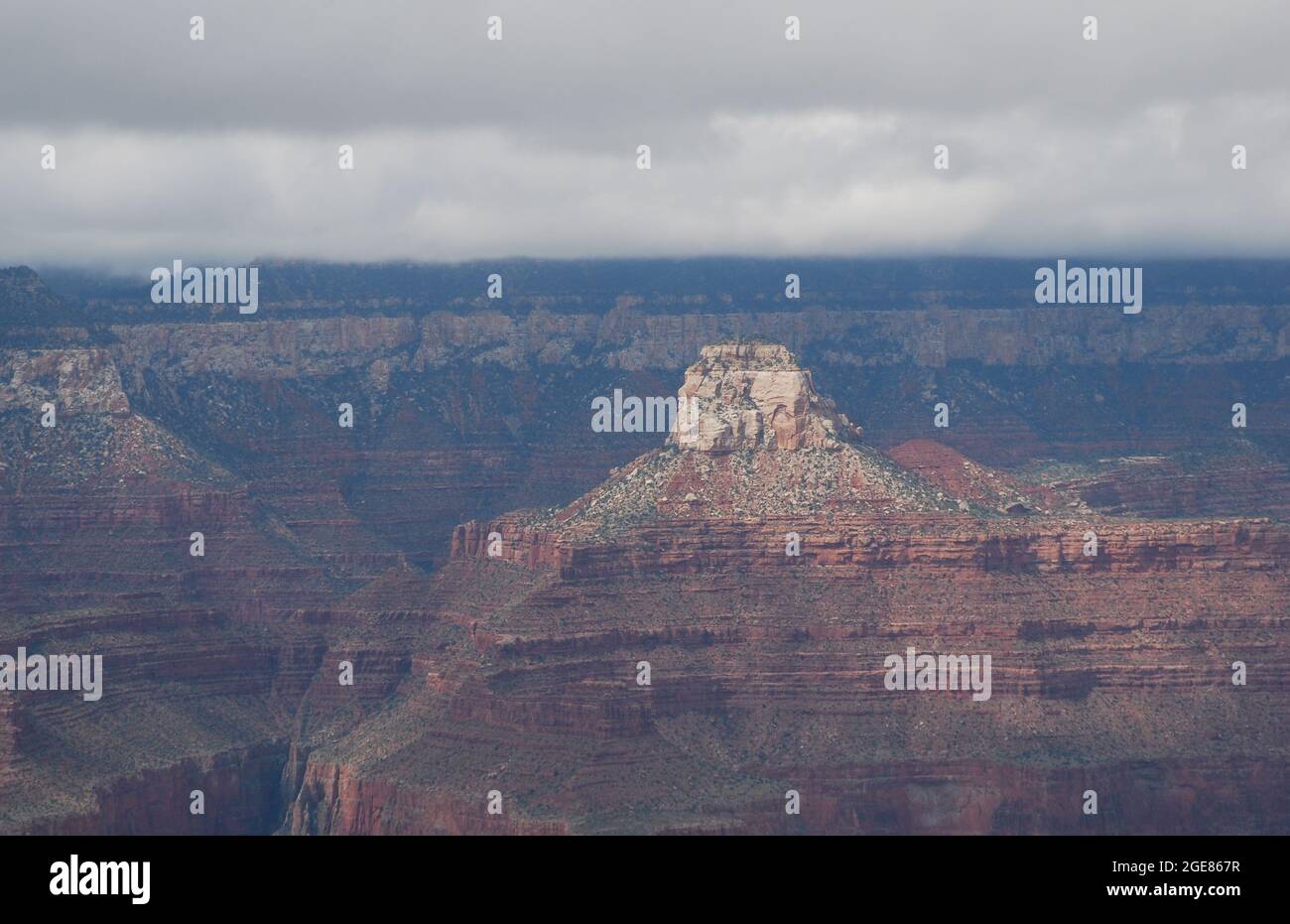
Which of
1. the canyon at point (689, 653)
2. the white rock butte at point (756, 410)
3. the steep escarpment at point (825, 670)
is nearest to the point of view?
the steep escarpment at point (825, 670)

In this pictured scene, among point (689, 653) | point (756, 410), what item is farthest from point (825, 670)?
point (756, 410)

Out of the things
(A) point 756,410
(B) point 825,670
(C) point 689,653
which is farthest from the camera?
(A) point 756,410

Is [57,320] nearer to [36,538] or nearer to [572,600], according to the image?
[36,538]

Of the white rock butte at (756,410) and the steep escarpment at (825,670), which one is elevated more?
the white rock butte at (756,410)

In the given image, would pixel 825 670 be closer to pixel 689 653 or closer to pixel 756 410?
pixel 689 653

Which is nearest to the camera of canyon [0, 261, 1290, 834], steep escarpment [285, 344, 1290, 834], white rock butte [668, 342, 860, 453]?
steep escarpment [285, 344, 1290, 834]

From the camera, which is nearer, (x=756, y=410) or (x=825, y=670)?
(x=825, y=670)

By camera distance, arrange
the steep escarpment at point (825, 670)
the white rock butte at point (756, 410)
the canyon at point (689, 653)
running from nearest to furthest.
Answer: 1. the steep escarpment at point (825, 670)
2. the canyon at point (689, 653)
3. the white rock butte at point (756, 410)

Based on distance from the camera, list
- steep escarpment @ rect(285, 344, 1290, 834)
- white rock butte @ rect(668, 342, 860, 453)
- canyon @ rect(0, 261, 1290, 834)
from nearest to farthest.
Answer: steep escarpment @ rect(285, 344, 1290, 834) < canyon @ rect(0, 261, 1290, 834) < white rock butte @ rect(668, 342, 860, 453)

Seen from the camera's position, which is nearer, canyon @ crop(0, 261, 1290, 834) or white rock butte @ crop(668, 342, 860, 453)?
canyon @ crop(0, 261, 1290, 834)

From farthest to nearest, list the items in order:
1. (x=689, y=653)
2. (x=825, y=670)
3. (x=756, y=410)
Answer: (x=756, y=410)
(x=689, y=653)
(x=825, y=670)

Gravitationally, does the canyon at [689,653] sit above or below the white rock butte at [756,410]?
below

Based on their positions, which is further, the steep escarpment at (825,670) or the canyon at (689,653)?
the canyon at (689,653)
